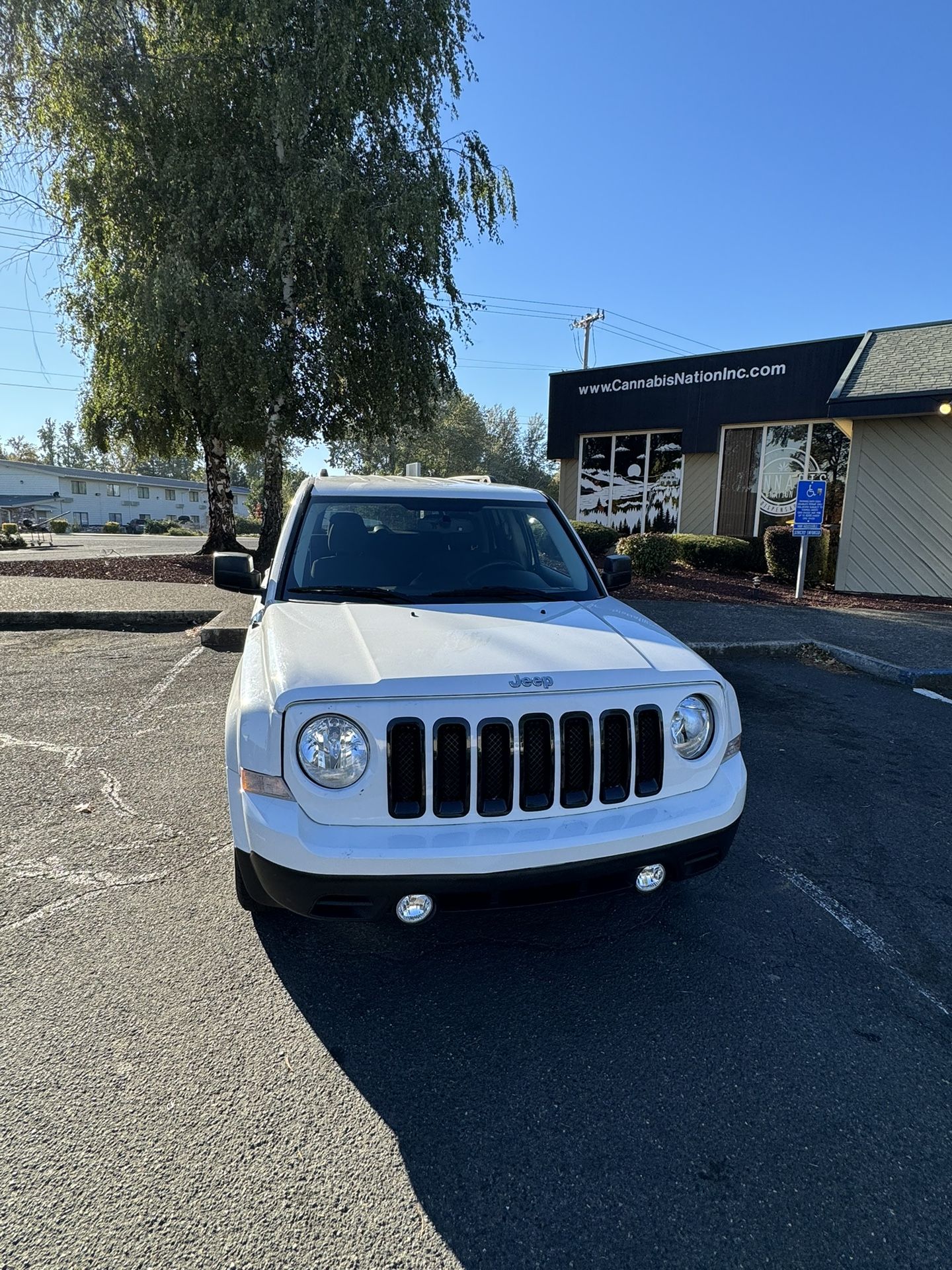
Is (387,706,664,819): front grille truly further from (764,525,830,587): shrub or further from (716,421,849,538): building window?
(716,421,849,538): building window

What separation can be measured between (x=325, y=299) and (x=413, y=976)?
13419 mm

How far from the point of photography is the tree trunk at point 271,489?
14.4m

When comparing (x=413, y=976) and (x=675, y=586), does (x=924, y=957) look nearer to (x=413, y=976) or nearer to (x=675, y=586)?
(x=413, y=976)

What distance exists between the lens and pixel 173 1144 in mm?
1969

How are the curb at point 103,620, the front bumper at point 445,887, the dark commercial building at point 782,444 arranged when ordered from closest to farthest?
the front bumper at point 445,887, the curb at point 103,620, the dark commercial building at point 782,444

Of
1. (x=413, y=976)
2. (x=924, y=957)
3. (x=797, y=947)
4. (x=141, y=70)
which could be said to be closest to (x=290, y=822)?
(x=413, y=976)

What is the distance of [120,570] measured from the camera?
44.9 ft

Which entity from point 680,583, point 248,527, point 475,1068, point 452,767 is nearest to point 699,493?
point 680,583

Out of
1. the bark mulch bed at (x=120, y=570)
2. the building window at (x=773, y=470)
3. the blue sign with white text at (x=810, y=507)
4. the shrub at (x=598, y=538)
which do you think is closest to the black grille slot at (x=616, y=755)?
the blue sign with white text at (x=810, y=507)

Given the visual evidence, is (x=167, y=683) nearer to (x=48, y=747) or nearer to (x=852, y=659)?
(x=48, y=747)

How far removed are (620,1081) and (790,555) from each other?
12840 millimetres

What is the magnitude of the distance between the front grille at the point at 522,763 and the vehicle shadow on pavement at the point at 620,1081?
77 centimetres

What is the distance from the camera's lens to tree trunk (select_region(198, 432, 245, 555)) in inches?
634

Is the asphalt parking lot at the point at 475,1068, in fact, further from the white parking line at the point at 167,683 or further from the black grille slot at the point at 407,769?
the white parking line at the point at 167,683
